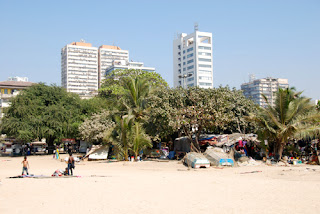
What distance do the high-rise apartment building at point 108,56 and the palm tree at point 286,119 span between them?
159094 mm

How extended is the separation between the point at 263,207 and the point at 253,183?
193 inches

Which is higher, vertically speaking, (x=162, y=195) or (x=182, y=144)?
(x=182, y=144)

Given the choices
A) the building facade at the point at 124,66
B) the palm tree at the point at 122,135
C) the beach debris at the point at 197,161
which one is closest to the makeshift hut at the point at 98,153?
the palm tree at the point at 122,135

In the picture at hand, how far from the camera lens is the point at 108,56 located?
18450 cm

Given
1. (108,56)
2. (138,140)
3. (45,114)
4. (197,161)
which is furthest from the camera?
(108,56)

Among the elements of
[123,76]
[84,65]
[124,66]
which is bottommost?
[123,76]

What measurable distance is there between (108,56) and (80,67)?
16892 mm

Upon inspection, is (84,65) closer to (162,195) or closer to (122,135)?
(122,135)

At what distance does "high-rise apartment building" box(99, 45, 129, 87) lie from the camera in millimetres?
182375

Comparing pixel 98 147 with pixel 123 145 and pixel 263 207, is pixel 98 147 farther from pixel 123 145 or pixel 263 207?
pixel 263 207

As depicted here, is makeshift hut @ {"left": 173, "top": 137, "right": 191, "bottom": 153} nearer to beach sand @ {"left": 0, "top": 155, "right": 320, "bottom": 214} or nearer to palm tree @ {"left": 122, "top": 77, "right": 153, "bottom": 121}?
palm tree @ {"left": 122, "top": 77, "right": 153, "bottom": 121}

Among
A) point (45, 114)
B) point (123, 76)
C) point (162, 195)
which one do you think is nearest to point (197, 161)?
point (162, 195)

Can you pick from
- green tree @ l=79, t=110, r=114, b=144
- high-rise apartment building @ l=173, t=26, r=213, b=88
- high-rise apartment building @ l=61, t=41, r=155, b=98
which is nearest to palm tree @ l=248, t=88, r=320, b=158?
green tree @ l=79, t=110, r=114, b=144

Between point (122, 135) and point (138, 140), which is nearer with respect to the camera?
point (138, 140)
